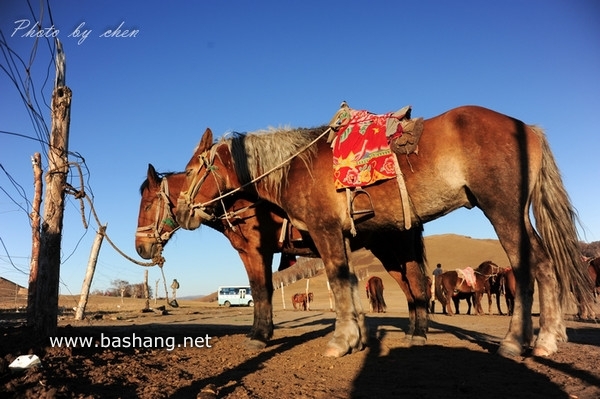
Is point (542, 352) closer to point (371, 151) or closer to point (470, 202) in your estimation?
point (470, 202)

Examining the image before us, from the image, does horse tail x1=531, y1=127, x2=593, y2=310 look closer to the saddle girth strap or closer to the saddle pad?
the saddle girth strap

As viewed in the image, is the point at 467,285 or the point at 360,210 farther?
the point at 467,285

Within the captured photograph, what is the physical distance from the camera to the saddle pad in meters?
5.32

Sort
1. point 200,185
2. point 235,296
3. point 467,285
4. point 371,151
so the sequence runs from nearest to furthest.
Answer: point 371,151 → point 200,185 → point 467,285 → point 235,296

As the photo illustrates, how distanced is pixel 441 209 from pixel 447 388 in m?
2.27

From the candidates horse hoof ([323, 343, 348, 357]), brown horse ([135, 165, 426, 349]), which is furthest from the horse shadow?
brown horse ([135, 165, 426, 349])

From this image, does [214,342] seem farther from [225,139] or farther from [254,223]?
[225,139]

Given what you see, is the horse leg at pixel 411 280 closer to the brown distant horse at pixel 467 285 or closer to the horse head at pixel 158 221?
the horse head at pixel 158 221

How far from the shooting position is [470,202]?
5164 mm

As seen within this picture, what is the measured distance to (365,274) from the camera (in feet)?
167

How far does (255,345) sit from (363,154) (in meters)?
3.07

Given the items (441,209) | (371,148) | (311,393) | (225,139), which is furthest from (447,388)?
(225,139)

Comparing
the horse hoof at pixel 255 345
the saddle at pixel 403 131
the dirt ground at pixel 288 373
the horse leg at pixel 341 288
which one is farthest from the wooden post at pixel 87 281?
the saddle at pixel 403 131

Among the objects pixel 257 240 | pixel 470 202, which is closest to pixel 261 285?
pixel 257 240
